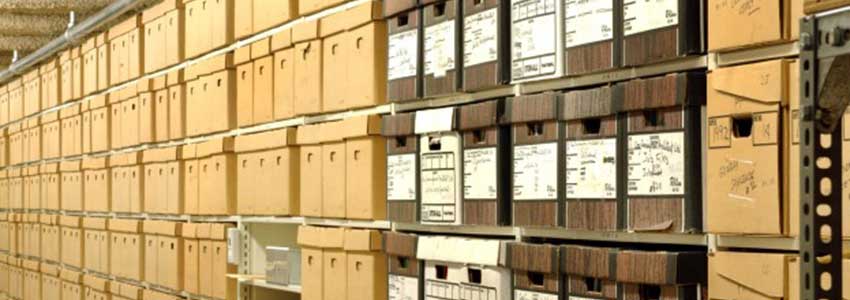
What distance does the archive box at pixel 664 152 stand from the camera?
229cm

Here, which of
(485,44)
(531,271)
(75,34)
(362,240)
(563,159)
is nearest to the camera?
(563,159)

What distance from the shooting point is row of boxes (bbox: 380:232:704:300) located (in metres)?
2.33

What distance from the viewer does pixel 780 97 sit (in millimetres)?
2088

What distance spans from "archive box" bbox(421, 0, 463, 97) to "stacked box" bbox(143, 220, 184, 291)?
225cm

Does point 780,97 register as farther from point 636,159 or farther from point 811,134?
point 811,134

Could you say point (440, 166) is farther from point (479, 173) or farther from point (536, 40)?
point (536, 40)

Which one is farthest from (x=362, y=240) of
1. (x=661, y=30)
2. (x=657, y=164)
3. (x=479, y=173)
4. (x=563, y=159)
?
(x=661, y=30)

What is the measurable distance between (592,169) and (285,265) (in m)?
1.96

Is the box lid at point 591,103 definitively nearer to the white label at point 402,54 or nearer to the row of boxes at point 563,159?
the row of boxes at point 563,159

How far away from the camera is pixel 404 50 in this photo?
3.32 m

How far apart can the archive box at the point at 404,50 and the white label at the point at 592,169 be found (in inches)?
29.1

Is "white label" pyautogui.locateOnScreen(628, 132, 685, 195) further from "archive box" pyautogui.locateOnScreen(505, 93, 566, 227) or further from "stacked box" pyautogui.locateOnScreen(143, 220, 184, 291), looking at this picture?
"stacked box" pyautogui.locateOnScreen(143, 220, 184, 291)

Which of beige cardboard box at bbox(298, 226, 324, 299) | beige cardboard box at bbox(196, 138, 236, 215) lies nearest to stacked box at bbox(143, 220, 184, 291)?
beige cardboard box at bbox(196, 138, 236, 215)

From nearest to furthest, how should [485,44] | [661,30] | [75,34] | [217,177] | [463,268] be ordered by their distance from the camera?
[661,30]
[485,44]
[463,268]
[217,177]
[75,34]
